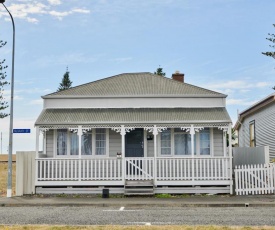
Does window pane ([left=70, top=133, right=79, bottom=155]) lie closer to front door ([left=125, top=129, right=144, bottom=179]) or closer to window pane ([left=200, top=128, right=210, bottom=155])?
front door ([left=125, top=129, right=144, bottom=179])

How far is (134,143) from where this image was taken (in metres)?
21.0

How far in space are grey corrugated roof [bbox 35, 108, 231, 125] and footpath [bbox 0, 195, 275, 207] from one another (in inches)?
137

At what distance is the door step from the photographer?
728 inches

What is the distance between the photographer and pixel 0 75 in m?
28.7

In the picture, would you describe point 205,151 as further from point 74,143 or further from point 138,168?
point 74,143

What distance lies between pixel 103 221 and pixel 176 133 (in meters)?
9.72

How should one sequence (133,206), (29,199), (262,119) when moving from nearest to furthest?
(133,206), (29,199), (262,119)

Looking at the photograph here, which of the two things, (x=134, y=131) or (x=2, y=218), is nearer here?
(x=2, y=218)

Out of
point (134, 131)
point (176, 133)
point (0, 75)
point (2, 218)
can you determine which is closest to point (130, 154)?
point (134, 131)

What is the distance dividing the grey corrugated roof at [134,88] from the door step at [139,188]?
181 inches

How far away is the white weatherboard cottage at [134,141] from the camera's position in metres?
19.0

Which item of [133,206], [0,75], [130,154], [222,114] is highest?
[0,75]

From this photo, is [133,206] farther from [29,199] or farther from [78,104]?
[78,104]

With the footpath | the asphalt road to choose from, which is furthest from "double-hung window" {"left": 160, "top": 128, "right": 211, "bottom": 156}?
the asphalt road
